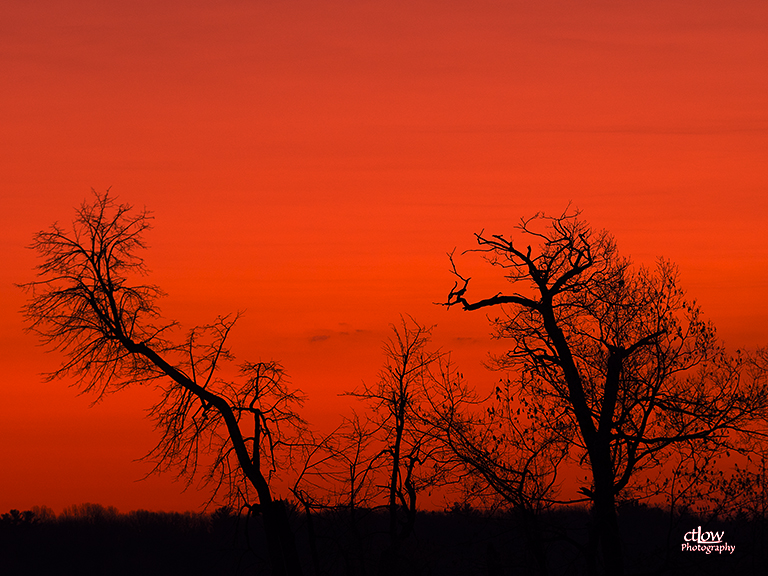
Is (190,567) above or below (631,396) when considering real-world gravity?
below

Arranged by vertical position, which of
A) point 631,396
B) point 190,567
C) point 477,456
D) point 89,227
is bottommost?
point 190,567

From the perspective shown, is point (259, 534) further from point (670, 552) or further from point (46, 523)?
point (670, 552)

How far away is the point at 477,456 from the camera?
66.0 ft

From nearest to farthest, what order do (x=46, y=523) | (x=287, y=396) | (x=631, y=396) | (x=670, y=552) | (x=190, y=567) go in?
(x=670, y=552) < (x=631, y=396) < (x=287, y=396) < (x=190, y=567) < (x=46, y=523)

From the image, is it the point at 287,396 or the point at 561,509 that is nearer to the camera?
the point at 561,509

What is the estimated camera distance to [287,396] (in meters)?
22.9

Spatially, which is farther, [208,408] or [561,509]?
[208,408]

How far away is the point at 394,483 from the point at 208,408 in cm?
560

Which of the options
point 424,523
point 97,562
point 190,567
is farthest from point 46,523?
point 424,523

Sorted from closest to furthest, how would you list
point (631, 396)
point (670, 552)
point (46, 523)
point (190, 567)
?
point (670, 552) → point (631, 396) → point (190, 567) → point (46, 523)

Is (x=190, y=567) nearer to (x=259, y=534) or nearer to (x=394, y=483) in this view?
(x=259, y=534)

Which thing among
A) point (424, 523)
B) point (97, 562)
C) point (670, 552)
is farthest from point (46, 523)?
point (670, 552)

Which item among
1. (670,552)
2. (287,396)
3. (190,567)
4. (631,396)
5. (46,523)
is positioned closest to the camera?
(670,552)

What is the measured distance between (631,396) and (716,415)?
2.09 metres
